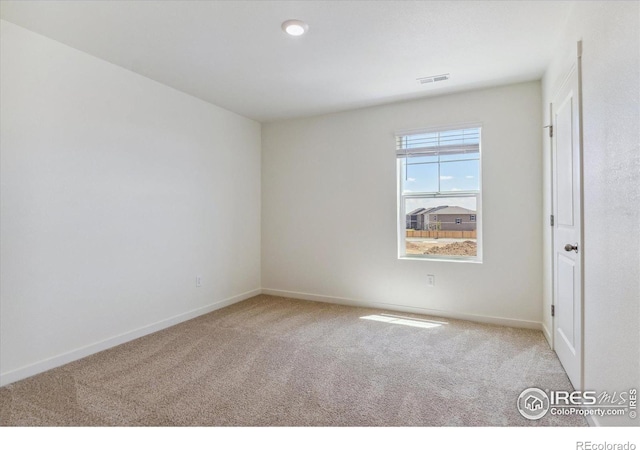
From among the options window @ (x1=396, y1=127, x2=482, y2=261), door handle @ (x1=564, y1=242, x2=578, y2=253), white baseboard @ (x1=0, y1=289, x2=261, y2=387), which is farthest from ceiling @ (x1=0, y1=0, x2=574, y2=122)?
white baseboard @ (x1=0, y1=289, x2=261, y2=387)

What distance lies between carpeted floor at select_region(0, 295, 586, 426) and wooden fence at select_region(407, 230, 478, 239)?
37.8 inches

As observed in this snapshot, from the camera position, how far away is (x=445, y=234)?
3898 mm

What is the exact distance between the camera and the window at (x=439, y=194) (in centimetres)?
372

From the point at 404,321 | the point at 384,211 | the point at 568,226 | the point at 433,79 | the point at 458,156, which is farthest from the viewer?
the point at 384,211

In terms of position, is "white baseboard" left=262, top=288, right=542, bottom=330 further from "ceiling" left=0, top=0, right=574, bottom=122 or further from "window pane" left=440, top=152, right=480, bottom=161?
"ceiling" left=0, top=0, right=574, bottom=122

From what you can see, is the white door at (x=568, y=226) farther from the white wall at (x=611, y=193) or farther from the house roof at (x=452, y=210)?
the house roof at (x=452, y=210)

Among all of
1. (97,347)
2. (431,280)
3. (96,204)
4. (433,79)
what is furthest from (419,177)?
(97,347)

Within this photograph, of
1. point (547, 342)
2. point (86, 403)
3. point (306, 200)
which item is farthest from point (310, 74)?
point (547, 342)

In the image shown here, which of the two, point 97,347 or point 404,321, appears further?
point 404,321

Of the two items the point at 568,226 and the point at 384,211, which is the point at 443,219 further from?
the point at 568,226

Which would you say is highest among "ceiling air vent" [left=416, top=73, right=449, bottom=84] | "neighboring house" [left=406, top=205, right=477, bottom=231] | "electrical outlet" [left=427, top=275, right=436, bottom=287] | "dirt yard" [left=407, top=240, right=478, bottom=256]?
"ceiling air vent" [left=416, top=73, right=449, bottom=84]

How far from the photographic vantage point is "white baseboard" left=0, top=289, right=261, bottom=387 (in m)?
2.34

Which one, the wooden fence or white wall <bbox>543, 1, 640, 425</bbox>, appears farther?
the wooden fence

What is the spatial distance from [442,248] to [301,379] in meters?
2.35
